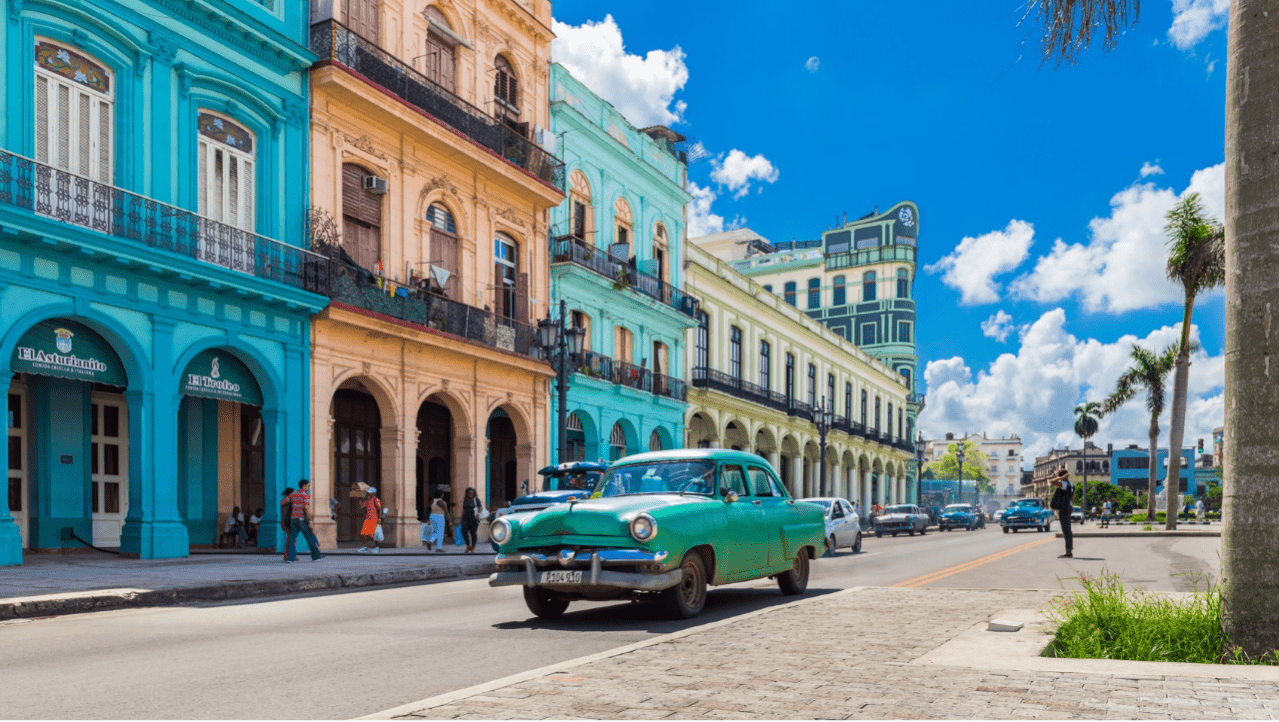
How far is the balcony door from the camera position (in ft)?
78.9

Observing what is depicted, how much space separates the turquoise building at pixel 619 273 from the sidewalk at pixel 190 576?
12755 millimetres

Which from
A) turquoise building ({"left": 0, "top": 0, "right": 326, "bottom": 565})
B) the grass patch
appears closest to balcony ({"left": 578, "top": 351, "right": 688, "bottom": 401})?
turquoise building ({"left": 0, "top": 0, "right": 326, "bottom": 565})

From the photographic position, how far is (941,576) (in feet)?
52.1

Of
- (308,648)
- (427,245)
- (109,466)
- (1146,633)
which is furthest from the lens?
(427,245)

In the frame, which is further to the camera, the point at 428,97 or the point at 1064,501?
the point at 428,97

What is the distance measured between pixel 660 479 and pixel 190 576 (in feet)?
23.8

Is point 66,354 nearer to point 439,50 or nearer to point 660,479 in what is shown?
point 660,479

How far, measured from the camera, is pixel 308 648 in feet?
27.4

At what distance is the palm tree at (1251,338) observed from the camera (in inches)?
262

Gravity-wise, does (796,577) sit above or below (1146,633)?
below

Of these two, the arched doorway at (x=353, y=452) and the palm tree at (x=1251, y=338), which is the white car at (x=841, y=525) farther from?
the palm tree at (x=1251, y=338)

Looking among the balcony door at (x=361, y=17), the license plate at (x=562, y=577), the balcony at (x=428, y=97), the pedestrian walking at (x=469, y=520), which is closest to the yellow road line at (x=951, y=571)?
the license plate at (x=562, y=577)

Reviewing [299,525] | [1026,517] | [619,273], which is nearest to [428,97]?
[619,273]

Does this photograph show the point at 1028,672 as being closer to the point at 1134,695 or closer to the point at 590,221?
the point at 1134,695
